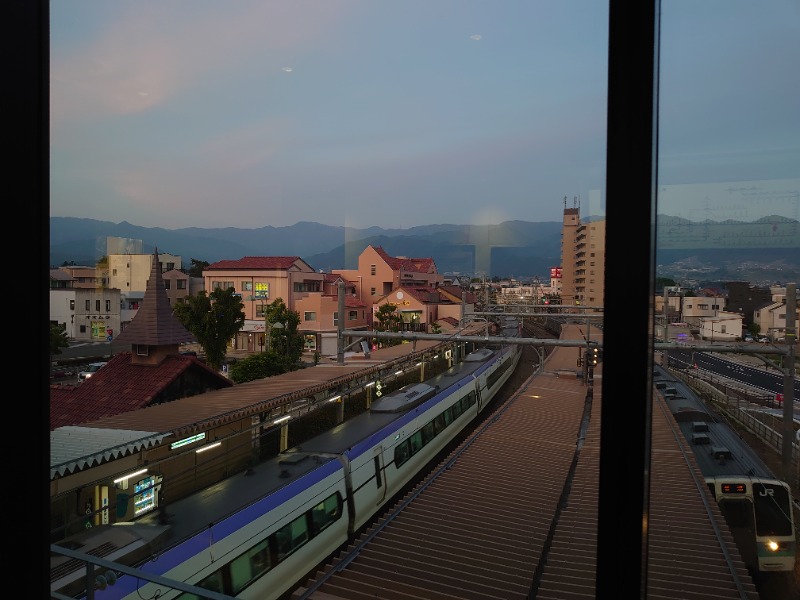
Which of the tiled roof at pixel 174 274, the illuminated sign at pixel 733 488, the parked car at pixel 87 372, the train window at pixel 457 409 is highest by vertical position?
the tiled roof at pixel 174 274

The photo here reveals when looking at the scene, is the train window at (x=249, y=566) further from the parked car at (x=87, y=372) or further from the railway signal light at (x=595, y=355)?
the railway signal light at (x=595, y=355)

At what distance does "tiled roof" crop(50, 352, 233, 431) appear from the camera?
3.25m

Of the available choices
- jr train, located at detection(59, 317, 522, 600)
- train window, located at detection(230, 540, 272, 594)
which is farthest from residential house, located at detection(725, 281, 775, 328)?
train window, located at detection(230, 540, 272, 594)

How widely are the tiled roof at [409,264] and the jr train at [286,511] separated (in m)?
1.99

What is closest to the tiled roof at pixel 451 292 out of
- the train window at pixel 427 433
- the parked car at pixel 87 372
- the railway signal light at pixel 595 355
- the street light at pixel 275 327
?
the train window at pixel 427 433

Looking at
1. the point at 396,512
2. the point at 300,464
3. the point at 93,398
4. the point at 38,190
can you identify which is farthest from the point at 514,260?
the point at 93,398

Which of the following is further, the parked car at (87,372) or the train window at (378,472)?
the train window at (378,472)

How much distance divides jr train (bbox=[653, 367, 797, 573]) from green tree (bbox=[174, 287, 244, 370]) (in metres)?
2.61

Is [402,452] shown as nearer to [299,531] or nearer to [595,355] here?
[299,531]

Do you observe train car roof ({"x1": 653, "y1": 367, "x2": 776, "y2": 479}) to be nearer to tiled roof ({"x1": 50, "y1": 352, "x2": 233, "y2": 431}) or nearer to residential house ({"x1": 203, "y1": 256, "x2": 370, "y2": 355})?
residential house ({"x1": 203, "y1": 256, "x2": 370, "y2": 355})

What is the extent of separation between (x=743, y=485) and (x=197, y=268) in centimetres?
253

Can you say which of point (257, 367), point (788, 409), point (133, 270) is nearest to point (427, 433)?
point (257, 367)

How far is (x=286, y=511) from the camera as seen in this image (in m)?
2.72

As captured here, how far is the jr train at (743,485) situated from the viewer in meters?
1.23
